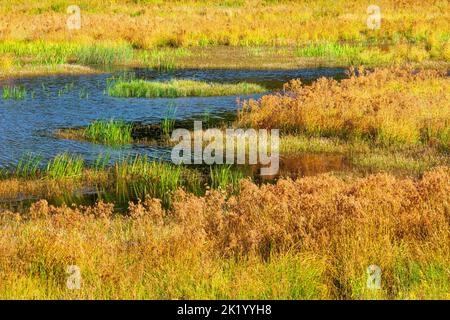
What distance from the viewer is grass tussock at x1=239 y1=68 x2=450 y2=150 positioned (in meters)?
18.3

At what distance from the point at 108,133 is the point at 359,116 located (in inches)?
238

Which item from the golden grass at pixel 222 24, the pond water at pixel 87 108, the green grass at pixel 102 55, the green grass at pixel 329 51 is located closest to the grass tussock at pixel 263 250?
the pond water at pixel 87 108

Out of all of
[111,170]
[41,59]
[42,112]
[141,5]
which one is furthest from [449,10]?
[111,170]

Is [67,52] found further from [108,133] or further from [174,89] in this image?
[108,133]

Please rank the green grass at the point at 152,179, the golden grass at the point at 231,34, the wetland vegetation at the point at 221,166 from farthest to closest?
the golden grass at the point at 231,34 → the green grass at the point at 152,179 → the wetland vegetation at the point at 221,166

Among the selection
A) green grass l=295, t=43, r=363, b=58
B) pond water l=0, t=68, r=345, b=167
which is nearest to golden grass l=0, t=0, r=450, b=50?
green grass l=295, t=43, r=363, b=58

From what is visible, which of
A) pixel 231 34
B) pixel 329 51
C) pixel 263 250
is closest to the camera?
pixel 263 250

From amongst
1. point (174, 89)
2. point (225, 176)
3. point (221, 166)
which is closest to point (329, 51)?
point (174, 89)

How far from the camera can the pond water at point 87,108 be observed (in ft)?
60.2

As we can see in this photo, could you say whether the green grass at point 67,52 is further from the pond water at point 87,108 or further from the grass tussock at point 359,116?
the grass tussock at point 359,116

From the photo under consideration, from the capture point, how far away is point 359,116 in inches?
748

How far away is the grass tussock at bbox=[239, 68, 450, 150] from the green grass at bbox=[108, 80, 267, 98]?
20.1ft

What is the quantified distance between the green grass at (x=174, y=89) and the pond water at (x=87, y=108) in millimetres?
664

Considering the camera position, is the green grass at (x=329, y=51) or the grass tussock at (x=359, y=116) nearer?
the grass tussock at (x=359, y=116)
